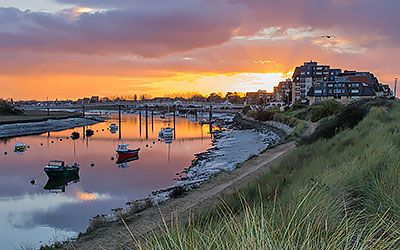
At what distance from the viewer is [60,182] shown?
30.7m

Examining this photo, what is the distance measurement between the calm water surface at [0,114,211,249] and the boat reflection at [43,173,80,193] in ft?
0.24

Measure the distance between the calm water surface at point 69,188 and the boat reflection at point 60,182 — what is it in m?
0.07

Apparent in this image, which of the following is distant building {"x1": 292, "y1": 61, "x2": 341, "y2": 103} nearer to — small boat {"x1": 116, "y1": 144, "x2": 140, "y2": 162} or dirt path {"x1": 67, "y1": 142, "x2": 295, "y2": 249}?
small boat {"x1": 116, "y1": 144, "x2": 140, "y2": 162}

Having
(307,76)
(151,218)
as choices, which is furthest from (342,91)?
(151,218)

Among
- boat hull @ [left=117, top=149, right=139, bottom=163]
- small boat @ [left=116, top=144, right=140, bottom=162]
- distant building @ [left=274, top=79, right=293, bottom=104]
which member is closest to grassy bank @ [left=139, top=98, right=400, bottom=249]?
boat hull @ [left=117, top=149, right=139, bottom=163]

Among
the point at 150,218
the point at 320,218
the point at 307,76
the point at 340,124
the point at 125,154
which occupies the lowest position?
the point at 125,154

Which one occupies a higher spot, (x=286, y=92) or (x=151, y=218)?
(x=286, y=92)

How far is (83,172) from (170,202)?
17.4 meters

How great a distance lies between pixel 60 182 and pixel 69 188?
2.13m

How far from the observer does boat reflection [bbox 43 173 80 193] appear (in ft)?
94.1

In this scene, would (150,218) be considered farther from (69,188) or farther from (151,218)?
(69,188)

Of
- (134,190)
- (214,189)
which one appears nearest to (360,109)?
(214,189)

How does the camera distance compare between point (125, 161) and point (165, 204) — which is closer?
point (165, 204)

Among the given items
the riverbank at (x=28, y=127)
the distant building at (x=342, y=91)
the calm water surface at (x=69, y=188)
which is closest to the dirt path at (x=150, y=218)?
the calm water surface at (x=69, y=188)
